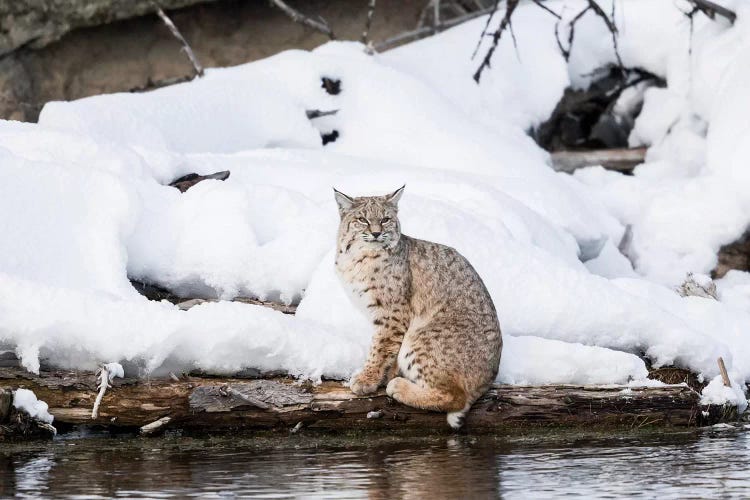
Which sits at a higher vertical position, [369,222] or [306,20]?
[306,20]

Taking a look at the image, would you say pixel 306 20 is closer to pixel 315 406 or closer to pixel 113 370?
pixel 315 406

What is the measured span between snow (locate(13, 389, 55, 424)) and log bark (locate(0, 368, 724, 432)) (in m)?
0.07

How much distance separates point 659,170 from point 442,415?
626 centimetres

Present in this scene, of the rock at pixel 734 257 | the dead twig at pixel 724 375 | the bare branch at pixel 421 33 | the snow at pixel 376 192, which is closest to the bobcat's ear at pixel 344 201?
the snow at pixel 376 192

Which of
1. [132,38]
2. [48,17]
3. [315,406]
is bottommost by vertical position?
[315,406]

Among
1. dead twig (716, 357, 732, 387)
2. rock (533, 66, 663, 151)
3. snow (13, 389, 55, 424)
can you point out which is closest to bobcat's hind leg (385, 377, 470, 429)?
dead twig (716, 357, 732, 387)

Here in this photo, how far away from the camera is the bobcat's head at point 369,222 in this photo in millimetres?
6367

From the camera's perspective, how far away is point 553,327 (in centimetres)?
695

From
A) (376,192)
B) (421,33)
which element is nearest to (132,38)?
(421,33)

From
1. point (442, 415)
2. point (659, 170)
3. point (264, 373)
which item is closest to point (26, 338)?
point (264, 373)

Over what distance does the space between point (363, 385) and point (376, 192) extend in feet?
9.64

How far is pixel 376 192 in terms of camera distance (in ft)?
28.7

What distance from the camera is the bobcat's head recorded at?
6.37 metres

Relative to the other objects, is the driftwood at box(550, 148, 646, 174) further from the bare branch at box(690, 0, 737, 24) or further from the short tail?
the short tail
